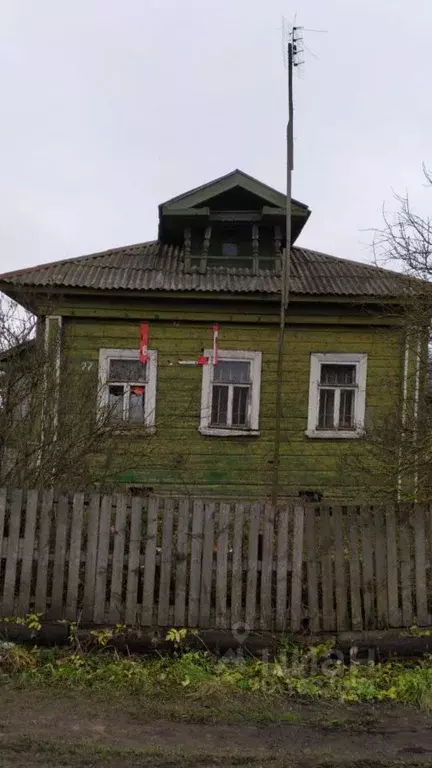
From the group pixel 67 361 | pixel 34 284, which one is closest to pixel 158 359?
pixel 34 284

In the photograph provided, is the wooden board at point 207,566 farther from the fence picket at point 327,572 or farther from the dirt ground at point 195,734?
the fence picket at point 327,572

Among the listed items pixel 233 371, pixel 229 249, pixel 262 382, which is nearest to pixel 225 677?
pixel 262 382

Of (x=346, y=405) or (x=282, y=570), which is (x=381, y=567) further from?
(x=346, y=405)

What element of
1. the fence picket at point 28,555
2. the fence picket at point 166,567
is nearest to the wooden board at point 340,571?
the fence picket at point 166,567

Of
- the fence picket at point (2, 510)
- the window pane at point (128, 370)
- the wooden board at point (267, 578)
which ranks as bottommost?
the wooden board at point (267, 578)

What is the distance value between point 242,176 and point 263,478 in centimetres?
559

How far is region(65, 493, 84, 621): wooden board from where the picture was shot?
420cm

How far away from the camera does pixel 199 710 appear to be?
11.3 feet

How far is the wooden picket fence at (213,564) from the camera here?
418 cm

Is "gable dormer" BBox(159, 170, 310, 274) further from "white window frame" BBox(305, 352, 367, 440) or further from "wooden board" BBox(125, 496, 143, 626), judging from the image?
"wooden board" BBox(125, 496, 143, 626)

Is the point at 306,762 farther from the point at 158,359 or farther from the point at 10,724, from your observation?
the point at 158,359

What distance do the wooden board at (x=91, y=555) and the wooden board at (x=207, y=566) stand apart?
787 mm

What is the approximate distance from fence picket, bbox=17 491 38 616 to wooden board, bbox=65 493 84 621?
280mm

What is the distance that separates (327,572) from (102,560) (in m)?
1.64
